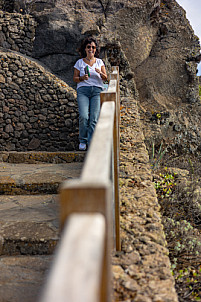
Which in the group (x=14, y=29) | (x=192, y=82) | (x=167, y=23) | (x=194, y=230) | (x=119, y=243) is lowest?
(x=194, y=230)

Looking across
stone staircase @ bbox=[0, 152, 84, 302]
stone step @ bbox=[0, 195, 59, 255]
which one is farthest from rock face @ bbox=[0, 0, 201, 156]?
stone step @ bbox=[0, 195, 59, 255]

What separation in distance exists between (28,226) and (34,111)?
12.8 feet

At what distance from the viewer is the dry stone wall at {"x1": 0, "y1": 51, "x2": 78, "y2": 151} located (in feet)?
17.7

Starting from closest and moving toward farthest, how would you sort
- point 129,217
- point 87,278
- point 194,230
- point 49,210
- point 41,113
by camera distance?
point 87,278, point 129,217, point 49,210, point 194,230, point 41,113

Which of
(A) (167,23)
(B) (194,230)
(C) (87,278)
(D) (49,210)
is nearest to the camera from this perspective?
(C) (87,278)

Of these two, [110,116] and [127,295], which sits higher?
[110,116]

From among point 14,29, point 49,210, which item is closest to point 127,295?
point 49,210

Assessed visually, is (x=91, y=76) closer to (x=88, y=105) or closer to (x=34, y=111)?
(x=88, y=105)

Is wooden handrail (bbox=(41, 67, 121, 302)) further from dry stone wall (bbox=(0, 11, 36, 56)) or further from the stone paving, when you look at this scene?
dry stone wall (bbox=(0, 11, 36, 56))

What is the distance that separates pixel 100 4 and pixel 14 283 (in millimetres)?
8396

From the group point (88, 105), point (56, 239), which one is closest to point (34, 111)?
point (88, 105)

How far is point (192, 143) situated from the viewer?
7930mm

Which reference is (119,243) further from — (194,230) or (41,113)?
(41,113)

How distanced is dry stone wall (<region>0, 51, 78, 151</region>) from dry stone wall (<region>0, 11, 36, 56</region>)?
1.42 metres
